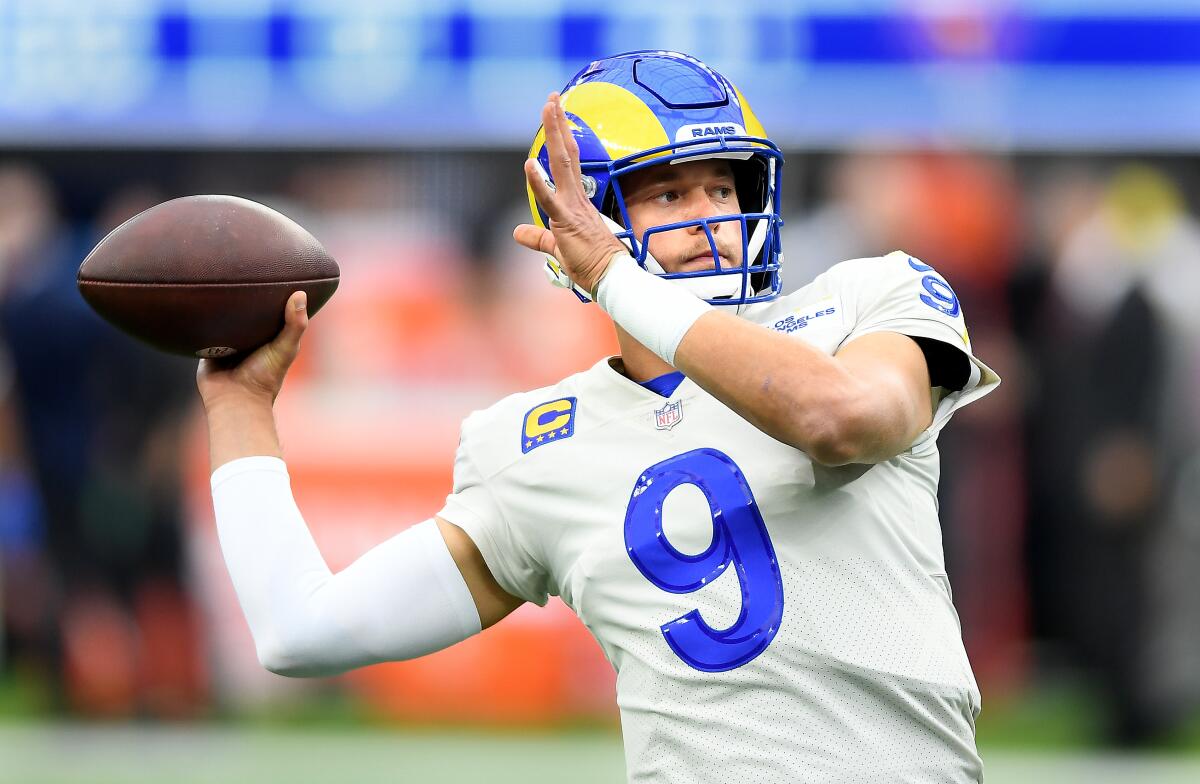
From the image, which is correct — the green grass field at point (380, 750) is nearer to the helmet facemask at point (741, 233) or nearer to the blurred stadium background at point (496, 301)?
the blurred stadium background at point (496, 301)

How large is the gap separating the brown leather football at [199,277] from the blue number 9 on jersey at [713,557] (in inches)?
23.5

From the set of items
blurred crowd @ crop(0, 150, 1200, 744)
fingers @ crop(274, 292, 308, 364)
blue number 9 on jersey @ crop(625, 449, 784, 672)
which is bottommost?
blurred crowd @ crop(0, 150, 1200, 744)

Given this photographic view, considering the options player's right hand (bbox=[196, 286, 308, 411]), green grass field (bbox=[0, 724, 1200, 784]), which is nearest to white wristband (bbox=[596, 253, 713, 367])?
player's right hand (bbox=[196, 286, 308, 411])

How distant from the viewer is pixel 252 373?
Result: 8.11 feet

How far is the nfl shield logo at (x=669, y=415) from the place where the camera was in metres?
2.35

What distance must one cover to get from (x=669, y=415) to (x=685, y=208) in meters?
0.31

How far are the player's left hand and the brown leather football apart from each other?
42 centimetres

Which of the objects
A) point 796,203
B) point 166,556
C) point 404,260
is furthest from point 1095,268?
point 166,556

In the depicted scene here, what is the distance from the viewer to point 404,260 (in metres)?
6.72

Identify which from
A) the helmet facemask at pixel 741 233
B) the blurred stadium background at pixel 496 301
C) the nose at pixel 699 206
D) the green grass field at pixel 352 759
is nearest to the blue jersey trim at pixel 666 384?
the helmet facemask at pixel 741 233

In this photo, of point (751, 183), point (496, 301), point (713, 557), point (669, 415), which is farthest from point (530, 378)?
point (713, 557)

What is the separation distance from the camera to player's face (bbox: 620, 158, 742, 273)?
7.86 ft

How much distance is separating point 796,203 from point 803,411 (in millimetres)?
4549

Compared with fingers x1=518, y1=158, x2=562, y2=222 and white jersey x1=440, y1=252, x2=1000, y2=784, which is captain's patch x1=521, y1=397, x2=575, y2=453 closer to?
white jersey x1=440, y1=252, x2=1000, y2=784
